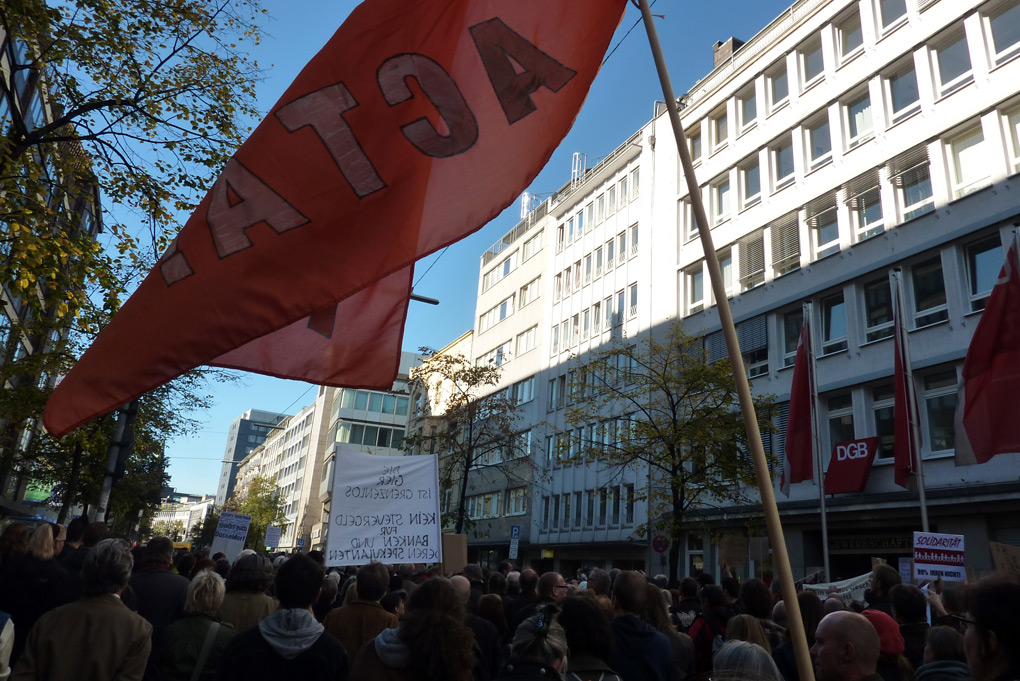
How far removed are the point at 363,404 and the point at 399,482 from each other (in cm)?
7987

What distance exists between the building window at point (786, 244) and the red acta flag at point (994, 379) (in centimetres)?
1653

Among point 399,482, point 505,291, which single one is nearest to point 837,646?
point 399,482

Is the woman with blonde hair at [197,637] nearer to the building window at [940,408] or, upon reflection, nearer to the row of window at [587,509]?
the building window at [940,408]

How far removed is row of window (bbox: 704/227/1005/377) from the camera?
73.6ft

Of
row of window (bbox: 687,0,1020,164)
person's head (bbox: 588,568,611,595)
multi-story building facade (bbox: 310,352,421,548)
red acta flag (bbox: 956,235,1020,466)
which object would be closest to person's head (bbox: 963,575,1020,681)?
person's head (bbox: 588,568,611,595)

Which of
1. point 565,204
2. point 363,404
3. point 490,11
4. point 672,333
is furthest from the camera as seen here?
point 363,404

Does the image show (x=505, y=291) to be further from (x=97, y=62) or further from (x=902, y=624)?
(x=902, y=624)

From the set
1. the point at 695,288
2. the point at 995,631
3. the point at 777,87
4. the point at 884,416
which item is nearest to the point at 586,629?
the point at 995,631

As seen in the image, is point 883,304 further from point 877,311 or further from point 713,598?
point 713,598

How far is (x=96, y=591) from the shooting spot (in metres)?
4.46

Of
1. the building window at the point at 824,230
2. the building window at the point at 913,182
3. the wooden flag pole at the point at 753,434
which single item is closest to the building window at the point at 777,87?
the building window at the point at 824,230

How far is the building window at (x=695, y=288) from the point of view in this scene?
117 ft

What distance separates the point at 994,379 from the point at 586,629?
10.8 meters

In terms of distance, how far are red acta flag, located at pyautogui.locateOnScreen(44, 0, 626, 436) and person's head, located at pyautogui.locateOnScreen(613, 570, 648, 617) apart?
249 centimetres
